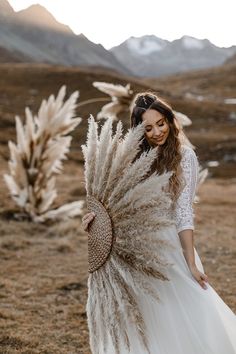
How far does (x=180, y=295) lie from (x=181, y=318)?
0.35 feet

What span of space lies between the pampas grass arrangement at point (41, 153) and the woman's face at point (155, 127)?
5.36m

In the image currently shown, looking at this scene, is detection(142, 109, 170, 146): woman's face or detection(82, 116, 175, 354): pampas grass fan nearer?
detection(82, 116, 175, 354): pampas grass fan

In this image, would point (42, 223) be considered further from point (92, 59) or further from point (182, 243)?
point (92, 59)

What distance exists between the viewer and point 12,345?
4430 millimetres

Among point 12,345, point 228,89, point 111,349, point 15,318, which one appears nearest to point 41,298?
point 15,318

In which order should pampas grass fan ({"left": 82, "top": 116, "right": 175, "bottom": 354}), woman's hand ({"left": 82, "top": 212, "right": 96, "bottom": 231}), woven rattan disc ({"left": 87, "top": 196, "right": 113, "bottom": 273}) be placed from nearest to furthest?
pampas grass fan ({"left": 82, "top": 116, "right": 175, "bottom": 354}), woven rattan disc ({"left": 87, "top": 196, "right": 113, "bottom": 273}), woman's hand ({"left": 82, "top": 212, "right": 96, "bottom": 231})

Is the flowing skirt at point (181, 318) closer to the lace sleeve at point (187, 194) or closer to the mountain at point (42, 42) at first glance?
the lace sleeve at point (187, 194)

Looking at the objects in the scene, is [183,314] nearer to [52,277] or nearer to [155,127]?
[155,127]

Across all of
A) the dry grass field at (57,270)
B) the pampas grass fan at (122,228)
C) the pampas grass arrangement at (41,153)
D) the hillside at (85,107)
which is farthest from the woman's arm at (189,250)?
the hillside at (85,107)

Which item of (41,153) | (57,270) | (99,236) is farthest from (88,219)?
(41,153)

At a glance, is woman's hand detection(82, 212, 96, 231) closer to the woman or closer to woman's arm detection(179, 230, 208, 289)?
the woman

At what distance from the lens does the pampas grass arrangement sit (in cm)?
833

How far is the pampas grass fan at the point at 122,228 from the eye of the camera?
7.94 feet

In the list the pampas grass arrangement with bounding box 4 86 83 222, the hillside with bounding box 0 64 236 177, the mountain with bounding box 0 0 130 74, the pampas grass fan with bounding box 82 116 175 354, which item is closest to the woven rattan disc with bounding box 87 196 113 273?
the pampas grass fan with bounding box 82 116 175 354
